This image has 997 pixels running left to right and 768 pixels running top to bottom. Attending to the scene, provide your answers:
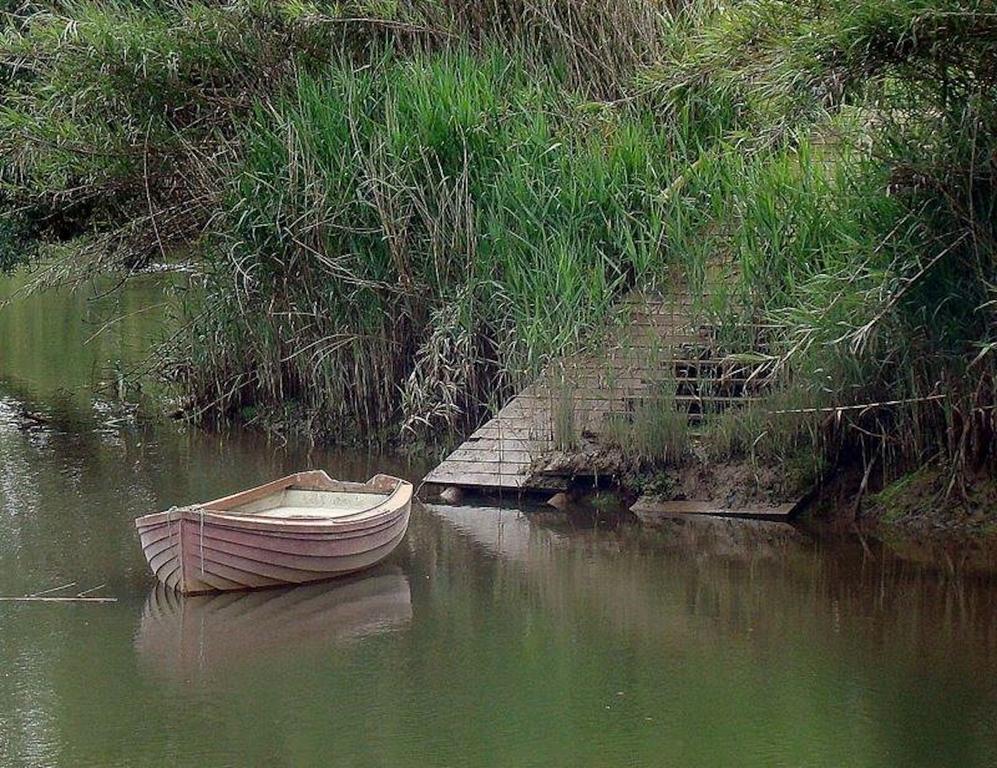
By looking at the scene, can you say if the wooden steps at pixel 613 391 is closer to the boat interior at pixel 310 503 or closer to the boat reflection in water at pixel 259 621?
the boat interior at pixel 310 503

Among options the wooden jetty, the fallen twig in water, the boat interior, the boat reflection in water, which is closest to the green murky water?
the boat reflection in water

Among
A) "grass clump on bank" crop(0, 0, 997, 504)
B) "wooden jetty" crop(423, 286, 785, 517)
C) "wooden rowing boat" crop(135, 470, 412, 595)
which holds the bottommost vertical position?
"wooden rowing boat" crop(135, 470, 412, 595)

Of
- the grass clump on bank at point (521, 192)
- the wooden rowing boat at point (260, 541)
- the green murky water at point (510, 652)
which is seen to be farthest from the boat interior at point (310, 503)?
the grass clump on bank at point (521, 192)

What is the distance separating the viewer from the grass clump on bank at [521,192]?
33.1 ft

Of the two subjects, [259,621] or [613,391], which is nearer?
[259,621]

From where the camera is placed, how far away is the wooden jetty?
11734mm

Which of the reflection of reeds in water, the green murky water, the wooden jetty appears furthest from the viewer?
the wooden jetty

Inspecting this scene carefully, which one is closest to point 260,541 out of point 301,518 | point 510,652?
point 301,518

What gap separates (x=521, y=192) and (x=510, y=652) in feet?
16.8

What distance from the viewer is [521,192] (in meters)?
12.7

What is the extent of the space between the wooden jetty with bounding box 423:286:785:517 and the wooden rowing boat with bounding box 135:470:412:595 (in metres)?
1.79

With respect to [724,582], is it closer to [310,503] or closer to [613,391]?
[613,391]

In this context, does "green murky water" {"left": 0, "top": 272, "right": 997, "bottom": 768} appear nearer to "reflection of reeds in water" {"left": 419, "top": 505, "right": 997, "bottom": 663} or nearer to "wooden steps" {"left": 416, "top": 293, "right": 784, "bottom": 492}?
"reflection of reeds in water" {"left": 419, "top": 505, "right": 997, "bottom": 663}

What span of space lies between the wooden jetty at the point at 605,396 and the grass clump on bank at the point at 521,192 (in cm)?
20
